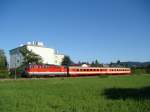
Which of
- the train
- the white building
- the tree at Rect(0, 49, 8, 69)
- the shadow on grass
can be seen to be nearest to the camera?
the shadow on grass

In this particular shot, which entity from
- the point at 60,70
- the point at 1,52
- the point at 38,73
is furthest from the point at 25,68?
the point at 1,52

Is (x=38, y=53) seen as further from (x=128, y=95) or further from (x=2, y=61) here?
(x=128, y=95)

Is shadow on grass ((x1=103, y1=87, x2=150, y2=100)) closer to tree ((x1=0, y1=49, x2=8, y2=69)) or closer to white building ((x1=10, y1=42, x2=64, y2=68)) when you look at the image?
tree ((x1=0, y1=49, x2=8, y2=69))

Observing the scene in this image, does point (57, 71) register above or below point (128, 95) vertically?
above

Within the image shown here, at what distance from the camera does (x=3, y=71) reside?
2363 inches

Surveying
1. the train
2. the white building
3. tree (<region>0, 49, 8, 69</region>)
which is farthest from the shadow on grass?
the white building

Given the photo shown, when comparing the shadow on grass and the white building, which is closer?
the shadow on grass

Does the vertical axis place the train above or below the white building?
below

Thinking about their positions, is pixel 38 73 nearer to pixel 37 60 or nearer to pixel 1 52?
pixel 1 52

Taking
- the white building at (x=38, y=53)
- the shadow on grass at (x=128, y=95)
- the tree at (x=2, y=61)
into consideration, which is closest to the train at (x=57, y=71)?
the tree at (x=2, y=61)

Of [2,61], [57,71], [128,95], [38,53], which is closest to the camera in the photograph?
[128,95]

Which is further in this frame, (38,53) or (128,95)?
(38,53)

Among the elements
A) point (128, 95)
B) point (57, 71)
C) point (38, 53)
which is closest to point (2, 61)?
point (57, 71)

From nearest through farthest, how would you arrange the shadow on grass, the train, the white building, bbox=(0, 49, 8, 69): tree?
the shadow on grass → the train → bbox=(0, 49, 8, 69): tree → the white building
